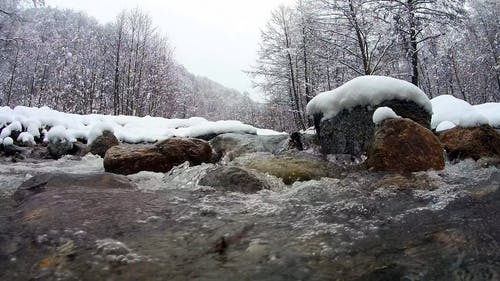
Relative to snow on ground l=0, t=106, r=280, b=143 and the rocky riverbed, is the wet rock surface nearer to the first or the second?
the rocky riverbed

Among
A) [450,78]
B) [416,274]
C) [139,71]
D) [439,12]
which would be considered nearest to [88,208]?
[416,274]

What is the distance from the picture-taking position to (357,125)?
589cm

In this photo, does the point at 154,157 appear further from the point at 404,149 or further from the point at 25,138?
the point at 25,138

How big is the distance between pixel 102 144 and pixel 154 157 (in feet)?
11.1

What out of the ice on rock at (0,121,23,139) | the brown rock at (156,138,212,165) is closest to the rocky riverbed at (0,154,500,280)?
the brown rock at (156,138,212,165)

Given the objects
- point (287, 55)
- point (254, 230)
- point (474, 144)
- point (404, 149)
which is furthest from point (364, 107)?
point (287, 55)

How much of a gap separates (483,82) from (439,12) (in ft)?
87.0

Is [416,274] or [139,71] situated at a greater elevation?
[139,71]

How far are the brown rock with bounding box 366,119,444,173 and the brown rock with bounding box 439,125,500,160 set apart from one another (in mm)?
900

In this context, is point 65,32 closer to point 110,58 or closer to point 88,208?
point 110,58

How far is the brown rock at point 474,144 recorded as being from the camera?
524cm

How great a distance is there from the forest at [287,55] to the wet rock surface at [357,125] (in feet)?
24.2

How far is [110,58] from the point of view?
3103cm

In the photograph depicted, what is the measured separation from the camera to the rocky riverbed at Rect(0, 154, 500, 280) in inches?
76.0
